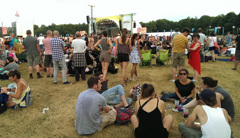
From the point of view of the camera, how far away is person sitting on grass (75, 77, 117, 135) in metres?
2.94

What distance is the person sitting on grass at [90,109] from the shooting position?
2943mm

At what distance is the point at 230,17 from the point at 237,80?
6795 centimetres

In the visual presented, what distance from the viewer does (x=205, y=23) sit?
257 ft

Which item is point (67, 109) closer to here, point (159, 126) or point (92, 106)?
point (92, 106)

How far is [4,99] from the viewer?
4109 millimetres

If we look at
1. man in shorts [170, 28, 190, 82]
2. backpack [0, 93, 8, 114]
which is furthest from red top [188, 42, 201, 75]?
backpack [0, 93, 8, 114]

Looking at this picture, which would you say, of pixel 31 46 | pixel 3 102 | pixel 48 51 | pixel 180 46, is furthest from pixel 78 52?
pixel 180 46

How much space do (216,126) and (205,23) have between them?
8717 cm

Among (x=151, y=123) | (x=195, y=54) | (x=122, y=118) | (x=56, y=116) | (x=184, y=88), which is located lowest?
(x=56, y=116)

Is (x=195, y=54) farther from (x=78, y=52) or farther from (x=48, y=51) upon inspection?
(x=48, y=51)

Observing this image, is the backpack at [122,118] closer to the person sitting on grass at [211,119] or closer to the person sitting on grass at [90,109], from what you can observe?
the person sitting on grass at [90,109]

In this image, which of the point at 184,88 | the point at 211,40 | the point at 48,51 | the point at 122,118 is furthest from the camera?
A: the point at 211,40

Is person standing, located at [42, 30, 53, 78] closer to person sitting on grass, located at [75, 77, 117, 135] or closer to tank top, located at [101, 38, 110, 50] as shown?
tank top, located at [101, 38, 110, 50]

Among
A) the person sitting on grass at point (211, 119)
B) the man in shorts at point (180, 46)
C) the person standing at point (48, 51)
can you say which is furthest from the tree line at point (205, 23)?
the person sitting on grass at point (211, 119)
